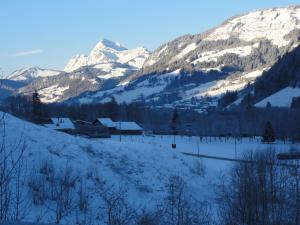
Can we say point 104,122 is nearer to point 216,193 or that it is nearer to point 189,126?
point 189,126

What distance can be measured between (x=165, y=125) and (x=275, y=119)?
43.8 m

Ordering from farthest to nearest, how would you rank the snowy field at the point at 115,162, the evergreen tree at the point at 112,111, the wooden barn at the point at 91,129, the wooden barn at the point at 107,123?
the evergreen tree at the point at 112,111 < the wooden barn at the point at 107,123 < the wooden barn at the point at 91,129 < the snowy field at the point at 115,162

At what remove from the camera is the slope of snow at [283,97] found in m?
177

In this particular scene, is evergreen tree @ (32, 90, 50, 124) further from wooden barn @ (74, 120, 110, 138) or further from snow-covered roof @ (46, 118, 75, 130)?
wooden barn @ (74, 120, 110, 138)

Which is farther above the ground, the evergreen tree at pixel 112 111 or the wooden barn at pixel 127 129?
the evergreen tree at pixel 112 111

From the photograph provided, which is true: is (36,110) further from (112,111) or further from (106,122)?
(112,111)

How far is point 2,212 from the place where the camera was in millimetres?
10266

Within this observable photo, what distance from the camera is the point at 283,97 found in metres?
185

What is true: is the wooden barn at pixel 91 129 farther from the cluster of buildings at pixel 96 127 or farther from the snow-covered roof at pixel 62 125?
the snow-covered roof at pixel 62 125

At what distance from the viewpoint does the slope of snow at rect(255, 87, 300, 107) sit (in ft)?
582

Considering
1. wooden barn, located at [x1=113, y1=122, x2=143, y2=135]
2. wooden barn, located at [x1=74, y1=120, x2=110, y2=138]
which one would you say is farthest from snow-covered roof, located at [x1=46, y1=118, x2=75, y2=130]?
wooden barn, located at [x1=113, y1=122, x2=143, y2=135]

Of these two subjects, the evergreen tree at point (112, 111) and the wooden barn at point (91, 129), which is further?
the evergreen tree at point (112, 111)

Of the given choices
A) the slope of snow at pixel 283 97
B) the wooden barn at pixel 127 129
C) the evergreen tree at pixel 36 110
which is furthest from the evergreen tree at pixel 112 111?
the slope of snow at pixel 283 97

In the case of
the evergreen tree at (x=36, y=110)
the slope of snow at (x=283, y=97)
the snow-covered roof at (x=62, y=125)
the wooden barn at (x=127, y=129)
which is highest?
the slope of snow at (x=283, y=97)
